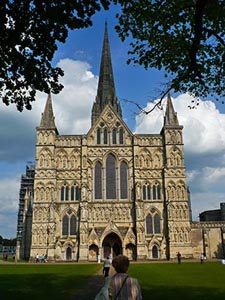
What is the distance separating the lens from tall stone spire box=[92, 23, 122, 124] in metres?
62.2

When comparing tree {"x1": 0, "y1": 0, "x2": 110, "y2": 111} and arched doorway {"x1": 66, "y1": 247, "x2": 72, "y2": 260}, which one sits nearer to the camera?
tree {"x1": 0, "y1": 0, "x2": 110, "y2": 111}

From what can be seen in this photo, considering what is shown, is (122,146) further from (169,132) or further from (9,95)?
(9,95)

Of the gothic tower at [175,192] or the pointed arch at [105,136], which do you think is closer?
the gothic tower at [175,192]

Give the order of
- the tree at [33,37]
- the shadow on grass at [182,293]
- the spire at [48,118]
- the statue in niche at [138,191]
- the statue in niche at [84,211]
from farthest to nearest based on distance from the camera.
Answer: the spire at [48,118], the statue in niche at [138,191], the statue in niche at [84,211], the shadow on grass at [182,293], the tree at [33,37]

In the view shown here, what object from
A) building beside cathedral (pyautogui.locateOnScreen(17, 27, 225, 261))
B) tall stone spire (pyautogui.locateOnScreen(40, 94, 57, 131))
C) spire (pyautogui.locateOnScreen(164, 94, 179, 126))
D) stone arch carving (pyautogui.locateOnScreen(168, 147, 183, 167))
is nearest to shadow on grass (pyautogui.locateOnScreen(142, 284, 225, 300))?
Answer: building beside cathedral (pyautogui.locateOnScreen(17, 27, 225, 261))

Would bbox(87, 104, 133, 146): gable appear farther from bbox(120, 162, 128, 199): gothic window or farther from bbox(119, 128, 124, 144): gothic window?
bbox(120, 162, 128, 199): gothic window

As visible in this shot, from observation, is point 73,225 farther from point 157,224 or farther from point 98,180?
point 157,224

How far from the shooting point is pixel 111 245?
49562mm

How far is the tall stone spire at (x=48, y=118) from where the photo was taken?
53.3m

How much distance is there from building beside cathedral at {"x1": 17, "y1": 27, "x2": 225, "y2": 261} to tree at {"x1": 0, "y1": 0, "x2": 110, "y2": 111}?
37.2 metres

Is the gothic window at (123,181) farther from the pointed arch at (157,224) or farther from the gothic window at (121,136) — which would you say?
the pointed arch at (157,224)

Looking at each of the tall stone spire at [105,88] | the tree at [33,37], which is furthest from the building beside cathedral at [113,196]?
the tree at [33,37]

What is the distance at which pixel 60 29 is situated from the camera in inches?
465

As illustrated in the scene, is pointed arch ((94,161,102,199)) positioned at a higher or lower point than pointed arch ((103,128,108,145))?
lower
